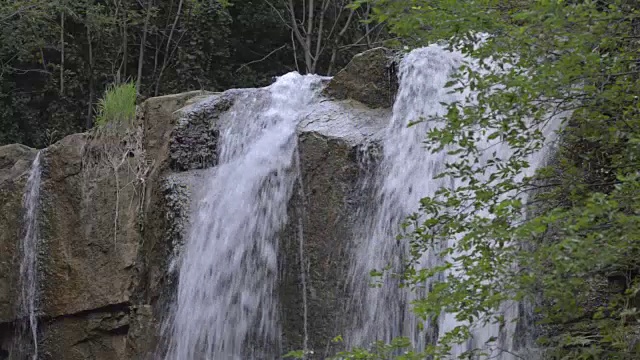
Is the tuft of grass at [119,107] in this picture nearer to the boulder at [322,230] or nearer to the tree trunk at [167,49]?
the boulder at [322,230]

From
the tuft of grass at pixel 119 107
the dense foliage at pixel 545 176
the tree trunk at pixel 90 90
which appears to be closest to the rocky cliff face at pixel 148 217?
the tuft of grass at pixel 119 107

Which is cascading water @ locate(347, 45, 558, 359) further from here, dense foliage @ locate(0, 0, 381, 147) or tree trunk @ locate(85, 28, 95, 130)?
tree trunk @ locate(85, 28, 95, 130)

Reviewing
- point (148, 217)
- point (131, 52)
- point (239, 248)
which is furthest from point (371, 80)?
point (131, 52)

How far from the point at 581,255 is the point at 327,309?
336cm

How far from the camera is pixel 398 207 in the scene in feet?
24.9

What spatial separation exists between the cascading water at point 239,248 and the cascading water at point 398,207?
0.73 metres

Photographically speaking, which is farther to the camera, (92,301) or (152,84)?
(152,84)

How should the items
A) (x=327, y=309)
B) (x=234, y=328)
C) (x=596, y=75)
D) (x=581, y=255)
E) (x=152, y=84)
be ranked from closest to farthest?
(x=581, y=255)
(x=596, y=75)
(x=327, y=309)
(x=234, y=328)
(x=152, y=84)

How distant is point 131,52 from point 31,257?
234 inches

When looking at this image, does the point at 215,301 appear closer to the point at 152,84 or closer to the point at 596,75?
the point at 596,75

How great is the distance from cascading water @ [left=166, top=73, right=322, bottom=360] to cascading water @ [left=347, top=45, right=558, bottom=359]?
2.40 ft

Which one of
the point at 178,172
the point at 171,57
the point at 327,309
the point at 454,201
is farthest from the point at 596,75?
the point at 171,57

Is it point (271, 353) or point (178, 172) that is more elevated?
point (178, 172)

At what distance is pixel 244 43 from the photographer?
15273 mm
